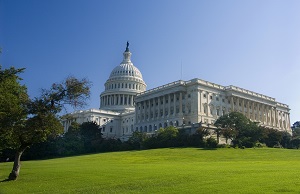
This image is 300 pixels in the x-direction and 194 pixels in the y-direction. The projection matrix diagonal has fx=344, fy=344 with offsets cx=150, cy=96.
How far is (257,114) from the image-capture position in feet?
480

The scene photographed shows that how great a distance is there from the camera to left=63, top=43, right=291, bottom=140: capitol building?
128m

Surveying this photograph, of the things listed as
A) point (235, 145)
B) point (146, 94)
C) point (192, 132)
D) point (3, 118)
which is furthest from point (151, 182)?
point (146, 94)

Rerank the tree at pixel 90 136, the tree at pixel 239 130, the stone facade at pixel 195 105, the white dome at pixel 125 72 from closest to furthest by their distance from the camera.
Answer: the tree at pixel 239 130
the tree at pixel 90 136
the stone facade at pixel 195 105
the white dome at pixel 125 72

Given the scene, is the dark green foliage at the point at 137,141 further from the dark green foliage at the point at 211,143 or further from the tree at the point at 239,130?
the tree at the point at 239,130

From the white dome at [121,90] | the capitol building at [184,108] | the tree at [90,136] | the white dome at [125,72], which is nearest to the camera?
the tree at [90,136]

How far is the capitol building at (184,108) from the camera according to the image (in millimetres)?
128500

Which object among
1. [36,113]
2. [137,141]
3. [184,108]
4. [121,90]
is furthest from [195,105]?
[36,113]

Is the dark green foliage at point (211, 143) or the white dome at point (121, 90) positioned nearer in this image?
the dark green foliage at point (211, 143)

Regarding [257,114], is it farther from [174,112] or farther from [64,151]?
[64,151]

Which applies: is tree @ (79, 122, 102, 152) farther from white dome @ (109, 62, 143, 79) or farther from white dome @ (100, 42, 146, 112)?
white dome @ (109, 62, 143, 79)

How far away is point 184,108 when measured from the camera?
13088 centimetres

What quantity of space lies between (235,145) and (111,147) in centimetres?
3568

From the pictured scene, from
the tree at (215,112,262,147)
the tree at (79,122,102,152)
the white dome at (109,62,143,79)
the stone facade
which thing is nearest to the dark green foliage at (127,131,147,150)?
the tree at (79,122,102,152)

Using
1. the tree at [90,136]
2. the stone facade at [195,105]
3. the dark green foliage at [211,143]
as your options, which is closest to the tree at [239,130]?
the dark green foliage at [211,143]
